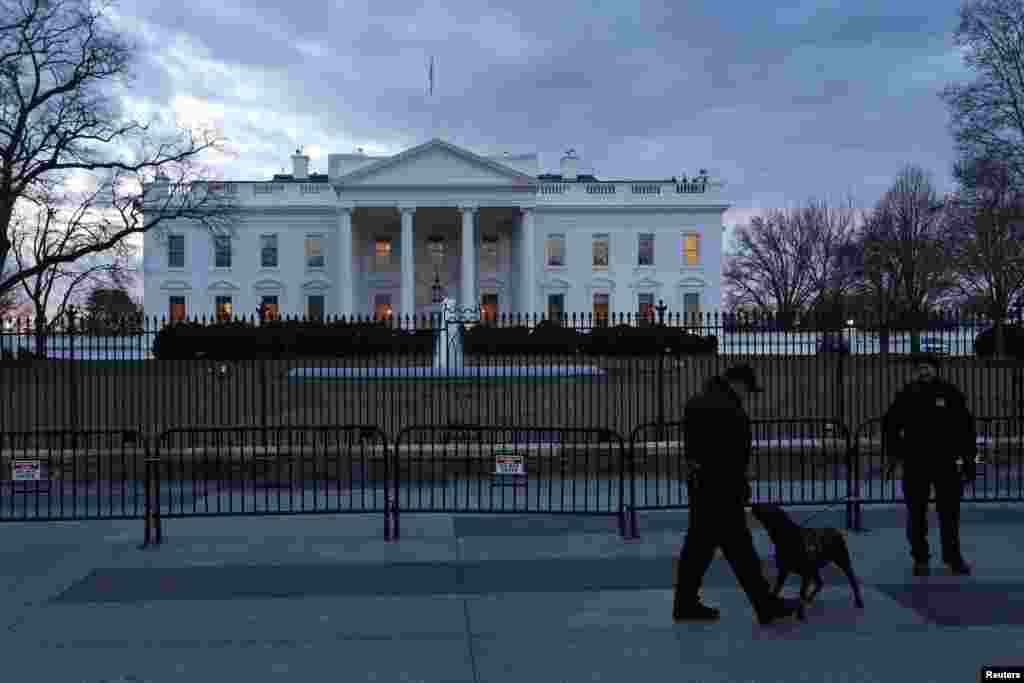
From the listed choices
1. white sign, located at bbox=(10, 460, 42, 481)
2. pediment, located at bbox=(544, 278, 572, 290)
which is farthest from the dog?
pediment, located at bbox=(544, 278, 572, 290)

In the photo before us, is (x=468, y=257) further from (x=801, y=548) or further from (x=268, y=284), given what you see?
(x=801, y=548)

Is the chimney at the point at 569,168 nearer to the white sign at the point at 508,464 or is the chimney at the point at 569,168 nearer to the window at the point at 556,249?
the window at the point at 556,249

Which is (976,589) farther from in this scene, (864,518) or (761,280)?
(761,280)

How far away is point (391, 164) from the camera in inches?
2243

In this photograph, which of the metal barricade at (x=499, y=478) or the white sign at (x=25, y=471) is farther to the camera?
the metal barricade at (x=499, y=478)

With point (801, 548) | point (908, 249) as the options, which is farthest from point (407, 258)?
point (801, 548)

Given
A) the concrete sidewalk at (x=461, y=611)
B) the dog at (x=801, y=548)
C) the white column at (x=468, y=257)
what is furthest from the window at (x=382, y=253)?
the dog at (x=801, y=548)

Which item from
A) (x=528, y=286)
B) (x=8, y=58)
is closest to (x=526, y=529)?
(x=8, y=58)

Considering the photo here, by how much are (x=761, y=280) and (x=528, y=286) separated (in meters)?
24.9

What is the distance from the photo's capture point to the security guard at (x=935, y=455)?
730 cm

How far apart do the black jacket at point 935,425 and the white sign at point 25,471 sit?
8394mm

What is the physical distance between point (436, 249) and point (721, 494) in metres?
57.5

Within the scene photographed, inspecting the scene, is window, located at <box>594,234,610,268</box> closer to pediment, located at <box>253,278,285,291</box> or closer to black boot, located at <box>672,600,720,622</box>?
pediment, located at <box>253,278,285,291</box>

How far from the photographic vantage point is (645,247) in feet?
205
